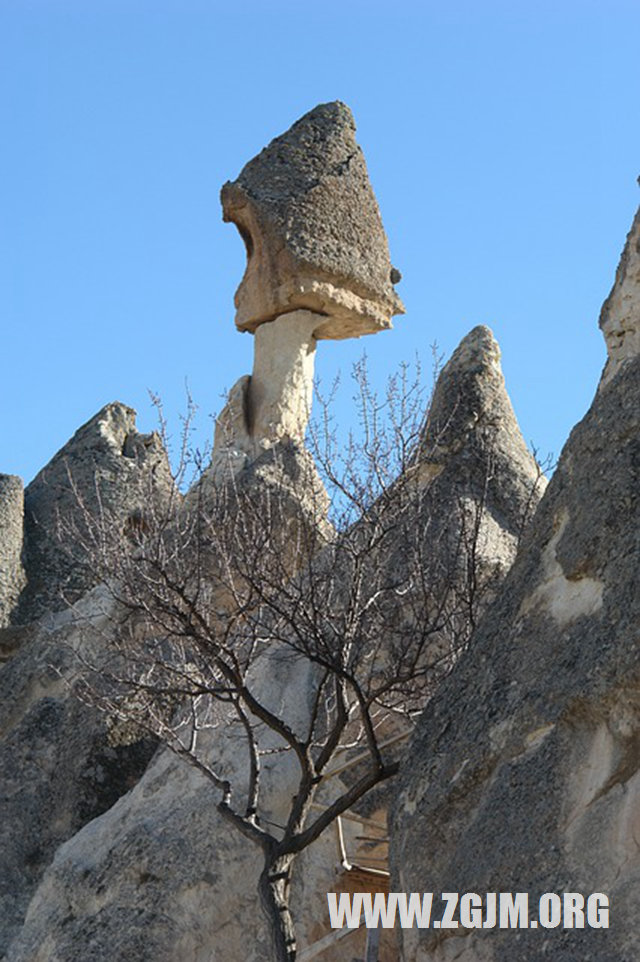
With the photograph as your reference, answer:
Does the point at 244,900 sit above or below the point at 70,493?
below

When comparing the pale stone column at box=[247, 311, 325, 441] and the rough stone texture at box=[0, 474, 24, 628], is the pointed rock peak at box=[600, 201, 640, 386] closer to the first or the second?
the pale stone column at box=[247, 311, 325, 441]

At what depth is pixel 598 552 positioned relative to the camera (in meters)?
6.16

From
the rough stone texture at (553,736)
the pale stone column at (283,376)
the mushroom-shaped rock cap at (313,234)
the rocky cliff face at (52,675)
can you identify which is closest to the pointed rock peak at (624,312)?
the rough stone texture at (553,736)

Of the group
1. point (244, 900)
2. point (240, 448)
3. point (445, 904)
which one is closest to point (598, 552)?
point (445, 904)

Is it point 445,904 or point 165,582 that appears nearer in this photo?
point 445,904

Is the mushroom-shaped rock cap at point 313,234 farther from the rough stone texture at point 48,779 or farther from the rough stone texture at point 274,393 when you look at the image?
the rough stone texture at point 48,779

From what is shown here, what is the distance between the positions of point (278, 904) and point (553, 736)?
8.19ft

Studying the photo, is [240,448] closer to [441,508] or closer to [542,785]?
[441,508]

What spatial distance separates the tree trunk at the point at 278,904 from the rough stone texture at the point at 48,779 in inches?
141

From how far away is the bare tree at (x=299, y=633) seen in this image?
855cm

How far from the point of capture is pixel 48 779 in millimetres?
12109

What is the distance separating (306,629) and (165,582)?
32.1 inches

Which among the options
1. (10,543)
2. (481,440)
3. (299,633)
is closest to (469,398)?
(481,440)

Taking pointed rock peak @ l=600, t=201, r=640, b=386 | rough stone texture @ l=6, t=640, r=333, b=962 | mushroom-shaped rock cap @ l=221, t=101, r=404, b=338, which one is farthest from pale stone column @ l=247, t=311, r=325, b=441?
pointed rock peak @ l=600, t=201, r=640, b=386
